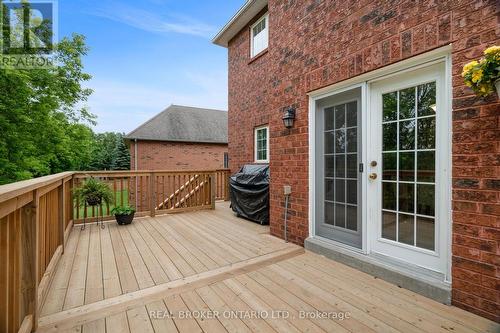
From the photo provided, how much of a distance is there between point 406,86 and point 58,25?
1245 centimetres

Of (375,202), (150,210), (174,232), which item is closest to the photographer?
(375,202)

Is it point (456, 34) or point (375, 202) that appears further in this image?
point (375, 202)

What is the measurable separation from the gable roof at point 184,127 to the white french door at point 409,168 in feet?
39.7

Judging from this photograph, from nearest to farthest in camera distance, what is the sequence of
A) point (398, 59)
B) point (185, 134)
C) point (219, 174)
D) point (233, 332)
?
1. point (233, 332)
2. point (398, 59)
3. point (219, 174)
4. point (185, 134)

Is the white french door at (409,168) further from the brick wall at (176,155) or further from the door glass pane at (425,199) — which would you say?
the brick wall at (176,155)

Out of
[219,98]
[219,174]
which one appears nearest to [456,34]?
[219,174]

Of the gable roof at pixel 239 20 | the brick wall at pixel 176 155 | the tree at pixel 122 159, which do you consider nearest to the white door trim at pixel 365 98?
the gable roof at pixel 239 20

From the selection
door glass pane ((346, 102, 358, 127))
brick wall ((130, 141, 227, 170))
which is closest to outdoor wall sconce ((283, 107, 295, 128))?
door glass pane ((346, 102, 358, 127))

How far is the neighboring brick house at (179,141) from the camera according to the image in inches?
495

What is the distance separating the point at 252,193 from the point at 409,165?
3.05 m

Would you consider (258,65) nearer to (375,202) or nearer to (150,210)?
(150,210)

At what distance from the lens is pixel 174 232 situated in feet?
13.3

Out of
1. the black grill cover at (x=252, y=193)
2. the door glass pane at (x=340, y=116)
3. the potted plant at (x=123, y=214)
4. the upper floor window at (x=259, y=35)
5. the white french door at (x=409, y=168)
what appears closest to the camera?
the white french door at (x=409, y=168)

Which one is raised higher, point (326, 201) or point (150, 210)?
point (326, 201)
